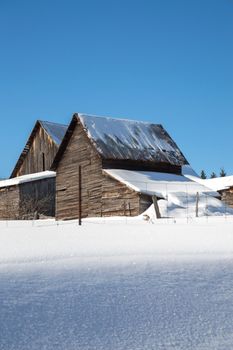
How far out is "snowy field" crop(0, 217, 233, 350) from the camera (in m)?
4.29

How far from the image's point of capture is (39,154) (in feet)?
128

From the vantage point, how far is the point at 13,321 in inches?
190

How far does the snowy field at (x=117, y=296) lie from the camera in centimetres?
429

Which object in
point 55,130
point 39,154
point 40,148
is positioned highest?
point 55,130

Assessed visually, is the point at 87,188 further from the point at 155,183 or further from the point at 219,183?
the point at 219,183

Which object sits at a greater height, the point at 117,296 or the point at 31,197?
the point at 31,197

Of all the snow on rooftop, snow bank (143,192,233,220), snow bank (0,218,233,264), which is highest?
the snow on rooftop

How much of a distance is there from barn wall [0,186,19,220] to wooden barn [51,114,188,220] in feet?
14.5

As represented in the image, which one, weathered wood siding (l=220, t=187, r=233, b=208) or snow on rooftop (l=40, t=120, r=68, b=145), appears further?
weathered wood siding (l=220, t=187, r=233, b=208)

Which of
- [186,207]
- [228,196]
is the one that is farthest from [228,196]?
[186,207]

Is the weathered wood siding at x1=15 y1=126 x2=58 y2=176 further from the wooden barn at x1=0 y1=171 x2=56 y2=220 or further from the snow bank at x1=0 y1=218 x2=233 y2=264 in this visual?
the snow bank at x1=0 y1=218 x2=233 y2=264

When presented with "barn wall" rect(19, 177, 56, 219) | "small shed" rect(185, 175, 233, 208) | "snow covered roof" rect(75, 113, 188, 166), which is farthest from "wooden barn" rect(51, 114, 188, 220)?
"small shed" rect(185, 175, 233, 208)

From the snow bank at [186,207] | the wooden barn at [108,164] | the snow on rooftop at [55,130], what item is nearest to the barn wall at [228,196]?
the wooden barn at [108,164]

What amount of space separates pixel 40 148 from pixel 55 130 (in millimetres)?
1904
